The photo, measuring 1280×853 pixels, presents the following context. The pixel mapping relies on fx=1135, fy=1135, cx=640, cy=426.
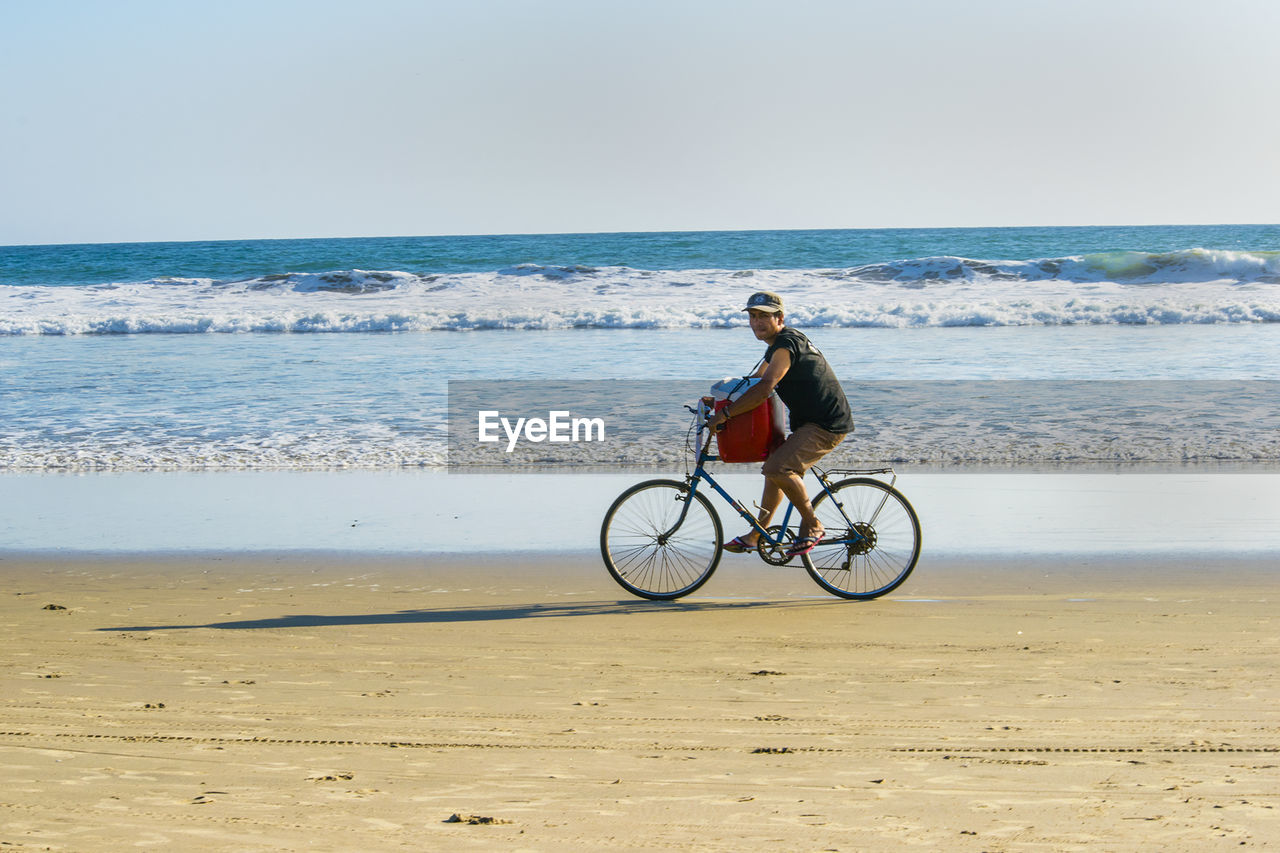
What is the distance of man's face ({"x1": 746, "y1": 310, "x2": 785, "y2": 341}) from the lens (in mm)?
5824

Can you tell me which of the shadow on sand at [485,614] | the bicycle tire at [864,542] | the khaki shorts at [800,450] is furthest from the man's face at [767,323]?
the shadow on sand at [485,614]

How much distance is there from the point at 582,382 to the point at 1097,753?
12.3m

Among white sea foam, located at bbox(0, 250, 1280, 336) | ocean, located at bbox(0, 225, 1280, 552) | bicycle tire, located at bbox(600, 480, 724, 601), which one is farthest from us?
white sea foam, located at bbox(0, 250, 1280, 336)

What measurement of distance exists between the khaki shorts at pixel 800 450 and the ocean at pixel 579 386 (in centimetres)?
170

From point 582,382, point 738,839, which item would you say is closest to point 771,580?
point 738,839

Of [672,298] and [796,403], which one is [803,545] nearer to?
[796,403]

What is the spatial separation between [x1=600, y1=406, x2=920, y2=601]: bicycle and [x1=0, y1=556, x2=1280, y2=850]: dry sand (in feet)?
0.54

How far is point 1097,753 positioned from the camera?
3688mm

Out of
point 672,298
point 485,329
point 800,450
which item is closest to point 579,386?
point 800,450

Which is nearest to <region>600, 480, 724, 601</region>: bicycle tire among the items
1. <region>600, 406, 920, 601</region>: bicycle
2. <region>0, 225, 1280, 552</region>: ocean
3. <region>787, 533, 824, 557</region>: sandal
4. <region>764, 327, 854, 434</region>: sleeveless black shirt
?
<region>600, 406, 920, 601</region>: bicycle

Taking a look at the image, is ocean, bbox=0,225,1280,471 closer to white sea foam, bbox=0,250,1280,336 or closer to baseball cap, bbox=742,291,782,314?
white sea foam, bbox=0,250,1280,336

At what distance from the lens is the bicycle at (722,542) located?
6.12 metres

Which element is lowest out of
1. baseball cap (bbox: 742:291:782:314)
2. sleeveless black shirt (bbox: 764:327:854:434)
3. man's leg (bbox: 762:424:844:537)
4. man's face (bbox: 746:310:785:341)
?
man's leg (bbox: 762:424:844:537)

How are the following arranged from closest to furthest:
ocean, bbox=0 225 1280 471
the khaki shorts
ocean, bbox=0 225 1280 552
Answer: the khaki shorts
ocean, bbox=0 225 1280 552
ocean, bbox=0 225 1280 471
